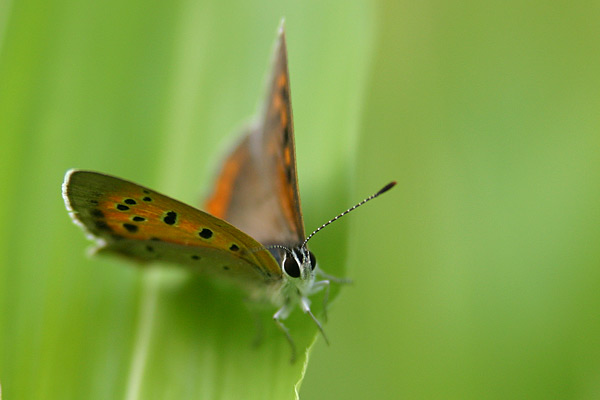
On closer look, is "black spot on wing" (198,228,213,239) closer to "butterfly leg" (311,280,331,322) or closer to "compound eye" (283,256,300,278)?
"compound eye" (283,256,300,278)

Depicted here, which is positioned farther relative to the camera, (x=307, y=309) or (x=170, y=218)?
(x=307, y=309)

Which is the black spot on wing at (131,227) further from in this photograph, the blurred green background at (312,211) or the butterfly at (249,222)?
the blurred green background at (312,211)

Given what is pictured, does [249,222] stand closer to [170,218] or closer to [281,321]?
[281,321]

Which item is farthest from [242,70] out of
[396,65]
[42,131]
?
[396,65]

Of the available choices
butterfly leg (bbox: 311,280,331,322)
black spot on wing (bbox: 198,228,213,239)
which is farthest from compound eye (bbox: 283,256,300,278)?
black spot on wing (bbox: 198,228,213,239)

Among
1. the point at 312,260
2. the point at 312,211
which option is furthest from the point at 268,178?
the point at 312,260

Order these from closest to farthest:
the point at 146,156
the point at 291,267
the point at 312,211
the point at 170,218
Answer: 1. the point at 170,218
2. the point at 291,267
3. the point at 312,211
4. the point at 146,156
